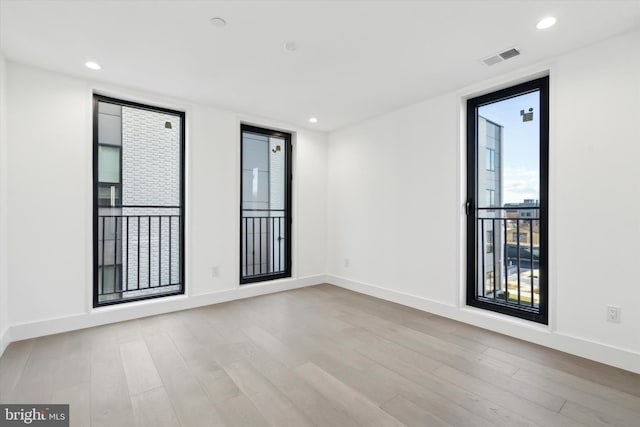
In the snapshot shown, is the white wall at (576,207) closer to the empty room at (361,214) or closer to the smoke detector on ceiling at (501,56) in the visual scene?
the empty room at (361,214)

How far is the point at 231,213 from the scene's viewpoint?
3.99 m

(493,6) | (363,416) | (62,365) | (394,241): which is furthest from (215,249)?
(493,6)

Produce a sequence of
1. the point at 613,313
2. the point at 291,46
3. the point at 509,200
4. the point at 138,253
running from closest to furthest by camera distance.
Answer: the point at 613,313 → the point at 291,46 → the point at 509,200 → the point at 138,253

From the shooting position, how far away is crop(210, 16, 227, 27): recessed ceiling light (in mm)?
2091

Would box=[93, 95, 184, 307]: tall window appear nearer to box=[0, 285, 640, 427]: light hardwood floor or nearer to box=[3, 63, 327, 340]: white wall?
box=[3, 63, 327, 340]: white wall

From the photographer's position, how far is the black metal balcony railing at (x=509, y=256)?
2902 mm

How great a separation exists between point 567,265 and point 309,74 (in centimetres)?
282

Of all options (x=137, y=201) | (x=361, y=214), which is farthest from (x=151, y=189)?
(x=361, y=214)

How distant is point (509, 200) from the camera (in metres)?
3.03

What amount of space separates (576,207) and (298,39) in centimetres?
260

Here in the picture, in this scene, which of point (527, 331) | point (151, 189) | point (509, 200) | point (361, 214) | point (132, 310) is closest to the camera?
point (527, 331)

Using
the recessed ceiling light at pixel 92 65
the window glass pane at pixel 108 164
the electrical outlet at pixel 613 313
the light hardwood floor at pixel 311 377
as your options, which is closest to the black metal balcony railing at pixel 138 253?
the window glass pane at pixel 108 164

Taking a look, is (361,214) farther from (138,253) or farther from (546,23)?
(138,253)

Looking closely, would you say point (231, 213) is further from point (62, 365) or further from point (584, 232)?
point (584, 232)
